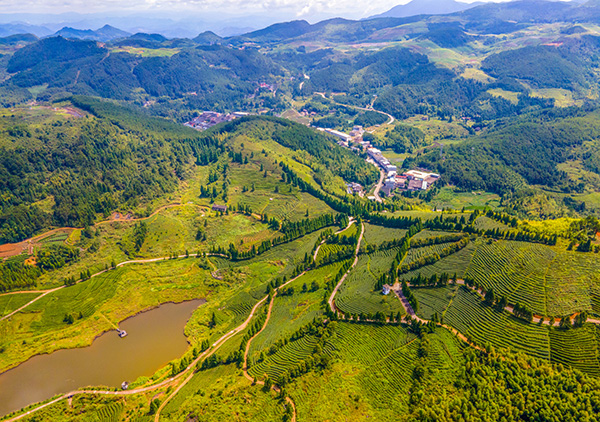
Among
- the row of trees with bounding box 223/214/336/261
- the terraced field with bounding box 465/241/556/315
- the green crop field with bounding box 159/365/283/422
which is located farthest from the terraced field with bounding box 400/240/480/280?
the row of trees with bounding box 223/214/336/261

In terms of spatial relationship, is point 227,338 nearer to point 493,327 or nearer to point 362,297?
point 362,297

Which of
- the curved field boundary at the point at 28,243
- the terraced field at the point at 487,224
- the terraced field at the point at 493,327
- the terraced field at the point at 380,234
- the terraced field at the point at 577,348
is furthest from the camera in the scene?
the curved field boundary at the point at 28,243

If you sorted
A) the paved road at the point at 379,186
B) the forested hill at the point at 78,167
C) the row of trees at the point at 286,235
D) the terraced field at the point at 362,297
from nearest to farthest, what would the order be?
the terraced field at the point at 362,297
the row of trees at the point at 286,235
the forested hill at the point at 78,167
the paved road at the point at 379,186

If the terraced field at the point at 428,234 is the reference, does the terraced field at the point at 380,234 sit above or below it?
below

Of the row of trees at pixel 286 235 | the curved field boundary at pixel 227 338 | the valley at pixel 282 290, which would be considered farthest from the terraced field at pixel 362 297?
the row of trees at pixel 286 235

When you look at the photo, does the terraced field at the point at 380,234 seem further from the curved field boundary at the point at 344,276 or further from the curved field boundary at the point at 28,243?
the curved field boundary at the point at 28,243

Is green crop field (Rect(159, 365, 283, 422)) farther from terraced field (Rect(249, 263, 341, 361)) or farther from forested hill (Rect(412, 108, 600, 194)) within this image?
forested hill (Rect(412, 108, 600, 194))
